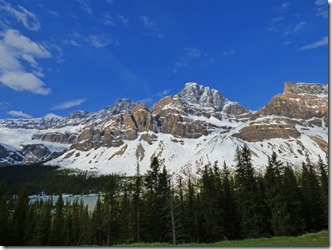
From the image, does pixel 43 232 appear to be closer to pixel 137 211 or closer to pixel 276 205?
pixel 137 211

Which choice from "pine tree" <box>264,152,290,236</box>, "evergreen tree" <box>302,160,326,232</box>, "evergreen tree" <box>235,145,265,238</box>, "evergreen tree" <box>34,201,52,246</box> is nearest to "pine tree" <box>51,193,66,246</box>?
"evergreen tree" <box>34,201,52,246</box>

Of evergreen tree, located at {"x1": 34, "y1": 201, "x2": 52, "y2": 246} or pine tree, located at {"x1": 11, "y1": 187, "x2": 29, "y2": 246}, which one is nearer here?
pine tree, located at {"x1": 11, "y1": 187, "x2": 29, "y2": 246}

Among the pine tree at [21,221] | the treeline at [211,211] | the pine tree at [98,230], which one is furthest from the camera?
the pine tree at [21,221]

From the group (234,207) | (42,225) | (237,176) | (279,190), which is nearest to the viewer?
(279,190)

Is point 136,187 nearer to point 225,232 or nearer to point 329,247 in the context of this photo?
point 225,232

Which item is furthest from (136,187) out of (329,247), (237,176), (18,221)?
(329,247)

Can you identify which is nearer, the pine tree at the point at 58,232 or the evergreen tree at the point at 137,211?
the evergreen tree at the point at 137,211

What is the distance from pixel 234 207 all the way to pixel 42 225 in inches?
1578

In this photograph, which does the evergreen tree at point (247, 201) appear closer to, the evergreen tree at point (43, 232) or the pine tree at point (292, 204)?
the pine tree at point (292, 204)

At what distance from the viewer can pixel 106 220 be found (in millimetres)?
58312

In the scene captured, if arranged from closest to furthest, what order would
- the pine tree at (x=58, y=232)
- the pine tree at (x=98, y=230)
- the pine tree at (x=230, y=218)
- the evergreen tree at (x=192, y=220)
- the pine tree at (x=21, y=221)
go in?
1. the pine tree at (x=230, y=218)
2. the evergreen tree at (x=192, y=220)
3. the pine tree at (x=98, y=230)
4. the pine tree at (x=21, y=221)
5. the pine tree at (x=58, y=232)

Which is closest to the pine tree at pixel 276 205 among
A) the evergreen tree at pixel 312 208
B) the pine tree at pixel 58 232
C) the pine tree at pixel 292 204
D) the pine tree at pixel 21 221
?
the pine tree at pixel 292 204

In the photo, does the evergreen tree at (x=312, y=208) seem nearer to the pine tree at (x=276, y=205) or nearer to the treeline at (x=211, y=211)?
the treeline at (x=211, y=211)

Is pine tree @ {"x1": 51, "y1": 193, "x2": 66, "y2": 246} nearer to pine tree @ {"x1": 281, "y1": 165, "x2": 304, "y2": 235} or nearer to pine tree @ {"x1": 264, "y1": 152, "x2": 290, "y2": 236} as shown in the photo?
pine tree @ {"x1": 264, "y1": 152, "x2": 290, "y2": 236}
